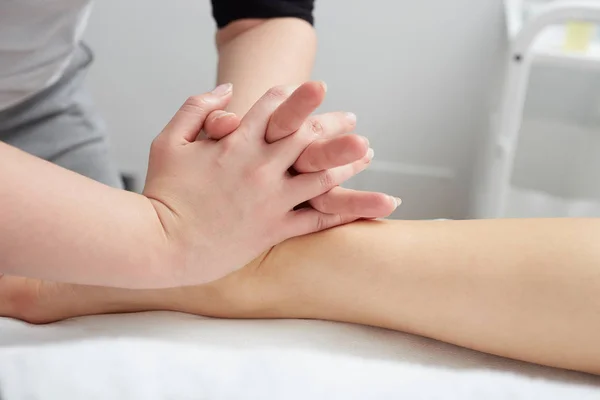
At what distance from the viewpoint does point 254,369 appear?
53 cm

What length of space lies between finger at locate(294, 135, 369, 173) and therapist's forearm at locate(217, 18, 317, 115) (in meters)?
0.17

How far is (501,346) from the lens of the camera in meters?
0.56

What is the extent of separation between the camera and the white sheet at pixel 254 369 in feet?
1.69

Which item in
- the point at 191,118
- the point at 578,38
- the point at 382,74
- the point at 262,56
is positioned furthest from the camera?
the point at 382,74

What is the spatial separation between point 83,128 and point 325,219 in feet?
1.79

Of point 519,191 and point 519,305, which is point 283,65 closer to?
point 519,305

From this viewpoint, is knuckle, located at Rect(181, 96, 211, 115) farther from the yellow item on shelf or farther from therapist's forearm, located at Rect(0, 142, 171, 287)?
the yellow item on shelf

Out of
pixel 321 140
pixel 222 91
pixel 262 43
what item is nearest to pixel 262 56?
pixel 262 43

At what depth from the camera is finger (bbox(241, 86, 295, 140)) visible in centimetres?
59

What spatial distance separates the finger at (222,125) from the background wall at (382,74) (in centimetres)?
118

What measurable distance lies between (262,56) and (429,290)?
388 mm

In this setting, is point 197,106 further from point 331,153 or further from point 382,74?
point 382,74

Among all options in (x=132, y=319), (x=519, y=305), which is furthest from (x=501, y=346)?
(x=132, y=319)

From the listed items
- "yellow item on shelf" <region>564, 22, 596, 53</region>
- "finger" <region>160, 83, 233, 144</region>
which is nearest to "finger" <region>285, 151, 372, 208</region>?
"finger" <region>160, 83, 233, 144</region>
